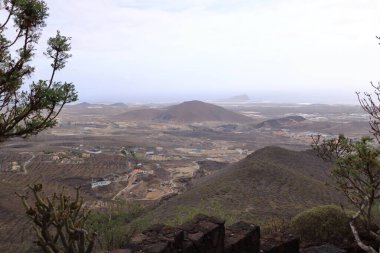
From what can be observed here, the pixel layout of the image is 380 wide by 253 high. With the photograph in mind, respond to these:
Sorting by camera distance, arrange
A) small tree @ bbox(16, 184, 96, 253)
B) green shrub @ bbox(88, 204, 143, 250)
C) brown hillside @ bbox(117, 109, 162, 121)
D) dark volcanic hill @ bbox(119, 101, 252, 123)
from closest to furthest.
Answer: small tree @ bbox(16, 184, 96, 253), green shrub @ bbox(88, 204, 143, 250), dark volcanic hill @ bbox(119, 101, 252, 123), brown hillside @ bbox(117, 109, 162, 121)

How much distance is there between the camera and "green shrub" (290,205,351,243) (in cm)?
1466

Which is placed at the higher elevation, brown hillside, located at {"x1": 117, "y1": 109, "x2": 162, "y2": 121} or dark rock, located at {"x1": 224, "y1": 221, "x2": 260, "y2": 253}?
dark rock, located at {"x1": 224, "y1": 221, "x2": 260, "y2": 253}

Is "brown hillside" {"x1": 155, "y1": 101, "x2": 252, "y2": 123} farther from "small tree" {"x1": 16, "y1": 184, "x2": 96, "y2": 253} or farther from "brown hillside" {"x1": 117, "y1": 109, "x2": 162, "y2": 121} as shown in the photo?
"small tree" {"x1": 16, "y1": 184, "x2": 96, "y2": 253}

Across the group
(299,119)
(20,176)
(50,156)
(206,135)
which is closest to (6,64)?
(20,176)

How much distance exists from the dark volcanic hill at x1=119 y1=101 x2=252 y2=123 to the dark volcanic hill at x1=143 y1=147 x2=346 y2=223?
111414mm

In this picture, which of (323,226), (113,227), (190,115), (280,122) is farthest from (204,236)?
(190,115)

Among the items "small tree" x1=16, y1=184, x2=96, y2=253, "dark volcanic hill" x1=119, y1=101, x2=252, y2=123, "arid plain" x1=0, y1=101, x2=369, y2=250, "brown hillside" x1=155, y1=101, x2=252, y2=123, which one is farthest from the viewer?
"dark volcanic hill" x1=119, y1=101, x2=252, y2=123

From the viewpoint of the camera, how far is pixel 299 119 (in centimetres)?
13788

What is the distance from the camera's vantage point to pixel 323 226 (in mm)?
15016

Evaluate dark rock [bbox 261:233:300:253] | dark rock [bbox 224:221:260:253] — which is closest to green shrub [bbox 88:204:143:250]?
dark rock [bbox 224:221:260:253]

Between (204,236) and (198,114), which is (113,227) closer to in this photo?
(204,236)

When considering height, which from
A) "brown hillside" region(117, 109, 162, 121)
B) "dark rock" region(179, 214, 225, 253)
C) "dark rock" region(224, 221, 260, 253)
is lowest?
"brown hillside" region(117, 109, 162, 121)

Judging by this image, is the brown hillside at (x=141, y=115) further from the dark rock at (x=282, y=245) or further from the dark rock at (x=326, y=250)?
the dark rock at (x=326, y=250)

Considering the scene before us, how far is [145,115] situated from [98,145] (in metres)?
77.2
